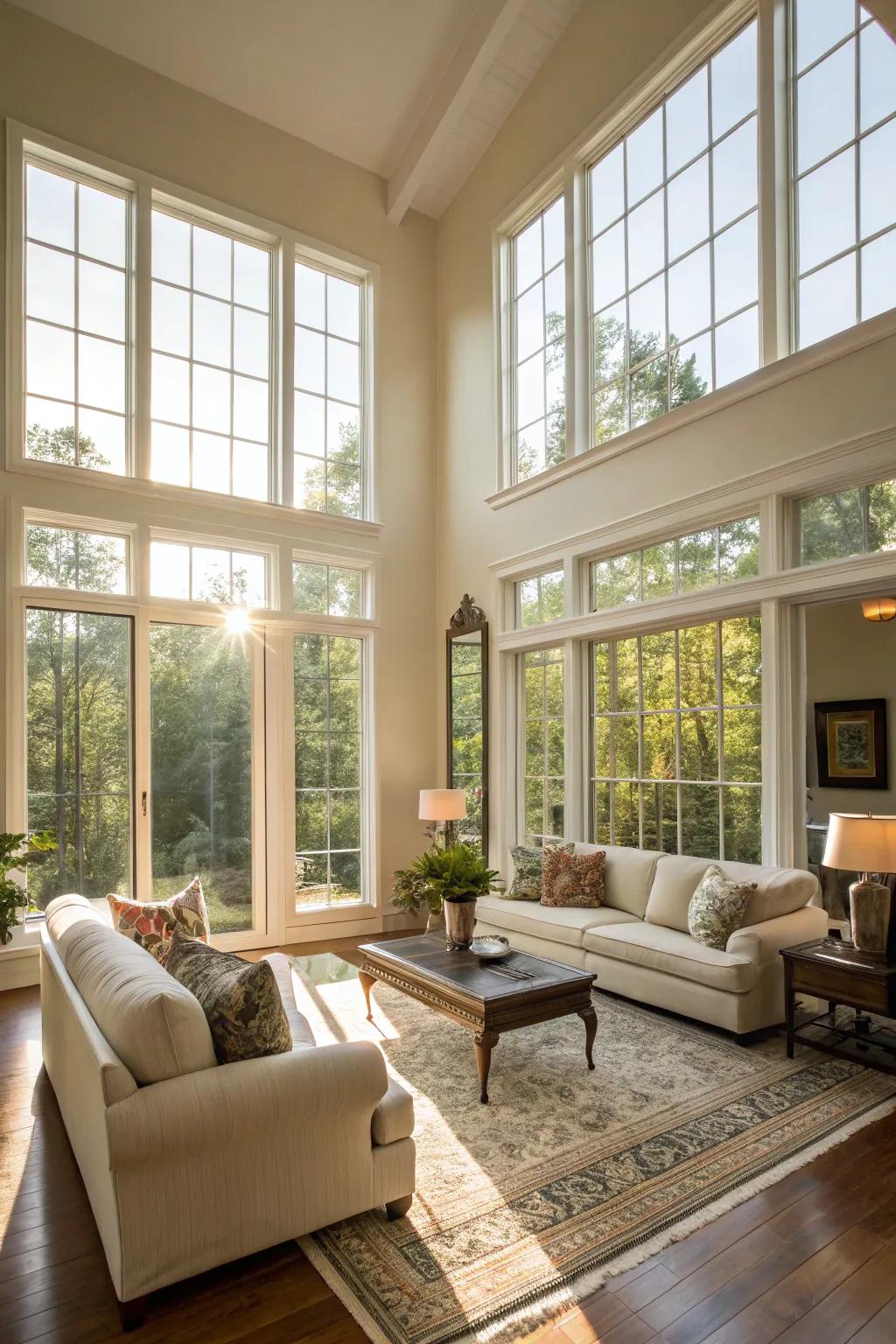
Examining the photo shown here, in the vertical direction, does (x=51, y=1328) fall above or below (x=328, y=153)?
below

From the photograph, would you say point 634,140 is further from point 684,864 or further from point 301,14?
point 684,864

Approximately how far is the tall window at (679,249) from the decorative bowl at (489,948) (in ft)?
11.3

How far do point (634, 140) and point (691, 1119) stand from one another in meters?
5.84

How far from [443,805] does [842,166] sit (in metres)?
4.48

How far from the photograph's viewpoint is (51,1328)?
2.10 metres

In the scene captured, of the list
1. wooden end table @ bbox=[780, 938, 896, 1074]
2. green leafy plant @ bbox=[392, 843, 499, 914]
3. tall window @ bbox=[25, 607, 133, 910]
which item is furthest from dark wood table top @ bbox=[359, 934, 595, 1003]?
tall window @ bbox=[25, 607, 133, 910]

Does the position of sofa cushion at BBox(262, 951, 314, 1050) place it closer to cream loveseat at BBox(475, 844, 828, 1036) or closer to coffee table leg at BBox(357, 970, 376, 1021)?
coffee table leg at BBox(357, 970, 376, 1021)

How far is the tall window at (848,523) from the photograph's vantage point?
406 cm

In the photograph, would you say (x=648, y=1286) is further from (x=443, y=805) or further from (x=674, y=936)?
(x=443, y=805)

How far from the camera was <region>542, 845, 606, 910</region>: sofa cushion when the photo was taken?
17.0ft

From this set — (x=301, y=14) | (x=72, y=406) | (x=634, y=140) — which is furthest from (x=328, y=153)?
(x=72, y=406)

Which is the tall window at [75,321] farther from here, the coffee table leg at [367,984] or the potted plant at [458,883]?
the coffee table leg at [367,984]

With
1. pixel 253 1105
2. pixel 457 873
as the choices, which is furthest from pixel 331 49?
pixel 253 1105

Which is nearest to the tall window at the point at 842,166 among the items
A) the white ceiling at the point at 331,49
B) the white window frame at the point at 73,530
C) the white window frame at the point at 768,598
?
the white window frame at the point at 768,598
